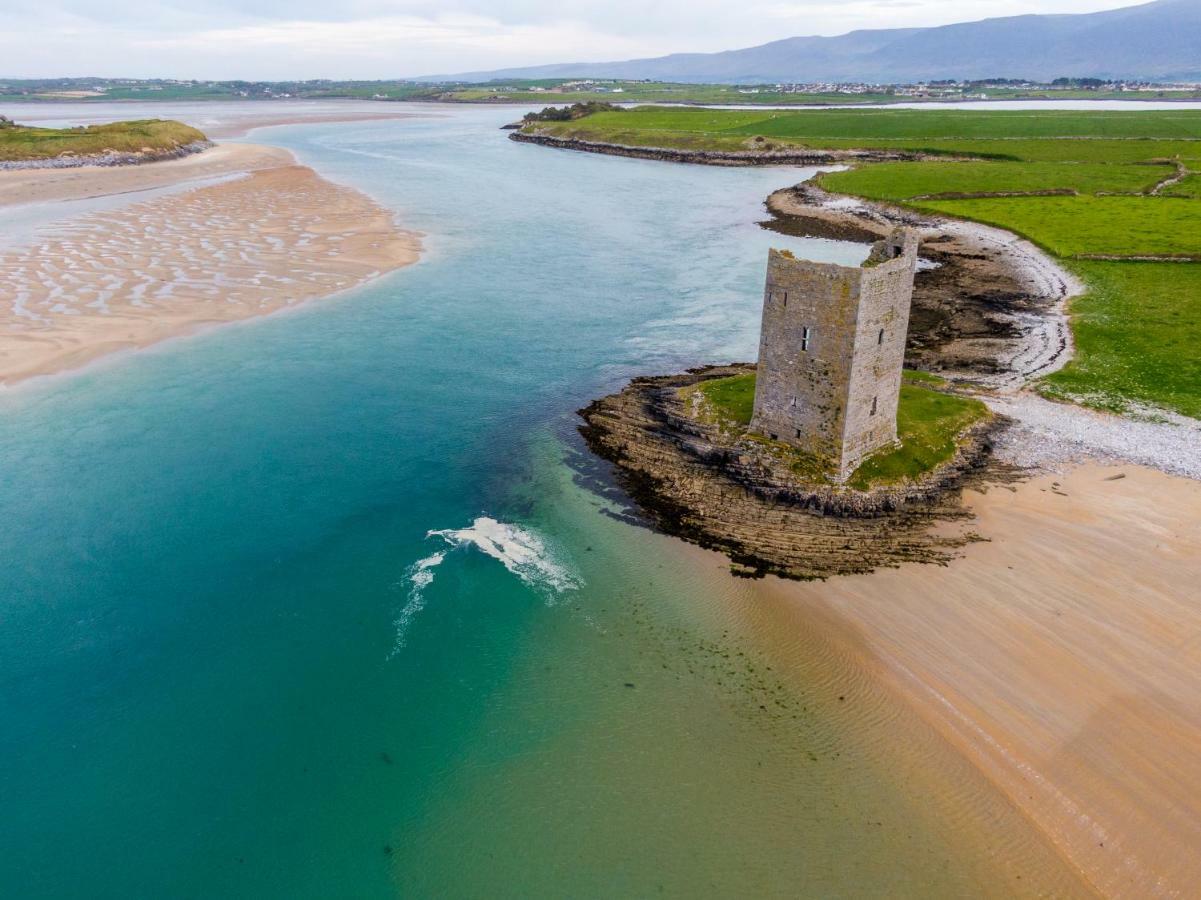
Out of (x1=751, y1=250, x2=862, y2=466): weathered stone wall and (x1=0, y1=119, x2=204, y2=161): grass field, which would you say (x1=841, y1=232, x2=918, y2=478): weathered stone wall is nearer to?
(x1=751, y1=250, x2=862, y2=466): weathered stone wall

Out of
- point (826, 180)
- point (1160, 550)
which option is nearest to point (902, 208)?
point (826, 180)

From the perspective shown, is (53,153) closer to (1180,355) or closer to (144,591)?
(144,591)

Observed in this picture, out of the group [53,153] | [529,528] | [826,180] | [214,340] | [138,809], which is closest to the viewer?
[138,809]

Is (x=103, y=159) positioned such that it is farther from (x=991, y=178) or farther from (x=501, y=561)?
(x=991, y=178)

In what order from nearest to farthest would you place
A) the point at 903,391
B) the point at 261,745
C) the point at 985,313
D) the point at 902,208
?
the point at 261,745, the point at 903,391, the point at 985,313, the point at 902,208

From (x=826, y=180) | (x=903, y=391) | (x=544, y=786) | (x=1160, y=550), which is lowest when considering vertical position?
(x=544, y=786)

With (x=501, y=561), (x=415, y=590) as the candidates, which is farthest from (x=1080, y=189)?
(x=415, y=590)

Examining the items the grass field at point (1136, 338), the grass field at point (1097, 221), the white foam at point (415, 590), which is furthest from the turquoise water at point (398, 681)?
the grass field at point (1097, 221)
